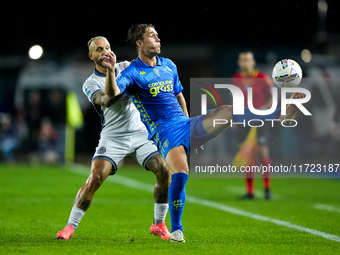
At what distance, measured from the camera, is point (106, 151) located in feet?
19.4

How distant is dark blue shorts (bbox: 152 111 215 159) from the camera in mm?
5527

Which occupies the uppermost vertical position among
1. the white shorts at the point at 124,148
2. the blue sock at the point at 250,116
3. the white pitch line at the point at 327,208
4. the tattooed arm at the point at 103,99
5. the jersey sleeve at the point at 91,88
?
the jersey sleeve at the point at 91,88

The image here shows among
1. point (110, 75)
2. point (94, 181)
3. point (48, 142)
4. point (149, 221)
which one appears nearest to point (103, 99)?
point (110, 75)

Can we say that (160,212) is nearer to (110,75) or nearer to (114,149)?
(114,149)

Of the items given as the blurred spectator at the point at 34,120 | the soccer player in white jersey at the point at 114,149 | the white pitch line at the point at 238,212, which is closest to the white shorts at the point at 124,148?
the soccer player in white jersey at the point at 114,149

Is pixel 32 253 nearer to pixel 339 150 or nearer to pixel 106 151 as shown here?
pixel 106 151

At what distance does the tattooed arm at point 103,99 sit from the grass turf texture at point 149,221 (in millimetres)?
1345

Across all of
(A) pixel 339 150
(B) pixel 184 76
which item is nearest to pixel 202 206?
(A) pixel 339 150

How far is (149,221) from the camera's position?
7090 millimetres

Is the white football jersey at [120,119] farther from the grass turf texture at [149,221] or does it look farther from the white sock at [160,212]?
the grass turf texture at [149,221]

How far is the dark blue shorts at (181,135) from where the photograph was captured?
5.53 metres

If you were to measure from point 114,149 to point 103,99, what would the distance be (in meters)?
0.77

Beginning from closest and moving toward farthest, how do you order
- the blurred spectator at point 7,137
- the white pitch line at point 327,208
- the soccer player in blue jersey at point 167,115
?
the soccer player in blue jersey at point 167,115, the white pitch line at point 327,208, the blurred spectator at point 7,137

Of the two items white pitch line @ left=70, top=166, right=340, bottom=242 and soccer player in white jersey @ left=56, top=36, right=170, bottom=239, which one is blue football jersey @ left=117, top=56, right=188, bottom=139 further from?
white pitch line @ left=70, top=166, right=340, bottom=242
